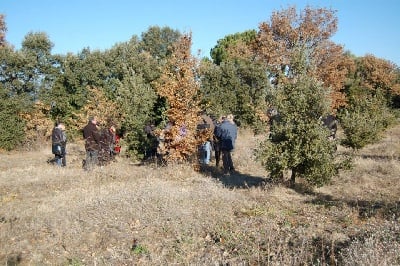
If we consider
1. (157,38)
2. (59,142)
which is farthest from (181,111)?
(157,38)

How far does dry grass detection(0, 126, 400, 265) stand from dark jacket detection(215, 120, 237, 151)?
1.11 m

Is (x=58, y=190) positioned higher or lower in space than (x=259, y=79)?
lower

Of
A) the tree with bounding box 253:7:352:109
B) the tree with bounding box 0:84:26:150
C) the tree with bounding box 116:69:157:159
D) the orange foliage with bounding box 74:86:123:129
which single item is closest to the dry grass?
the tree with bounding box 116:69:157:159

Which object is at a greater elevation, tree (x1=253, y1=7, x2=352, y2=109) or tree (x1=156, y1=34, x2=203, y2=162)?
tree (x1=253, y1=7, x2=352, y2=109)

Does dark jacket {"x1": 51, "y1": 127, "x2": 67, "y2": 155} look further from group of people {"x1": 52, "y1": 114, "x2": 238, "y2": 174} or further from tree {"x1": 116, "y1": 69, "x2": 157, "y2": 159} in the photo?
tree {"x1": 116, "y1": 69, "x2": 157, "y2": 159}

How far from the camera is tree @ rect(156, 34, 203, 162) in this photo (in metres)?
12.5

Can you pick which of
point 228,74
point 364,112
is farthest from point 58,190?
point 228,74

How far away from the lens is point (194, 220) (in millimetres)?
7594

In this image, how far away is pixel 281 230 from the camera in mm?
6891

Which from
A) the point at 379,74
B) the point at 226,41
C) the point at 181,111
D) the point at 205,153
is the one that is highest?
the point at 226,41

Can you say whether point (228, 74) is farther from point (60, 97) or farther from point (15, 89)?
point (15, 89)

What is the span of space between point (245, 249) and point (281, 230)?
945 millimetres

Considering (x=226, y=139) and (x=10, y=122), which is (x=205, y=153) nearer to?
(x=226, y=139)

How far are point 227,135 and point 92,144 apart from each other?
14.7ft
